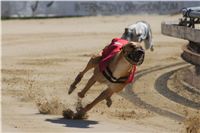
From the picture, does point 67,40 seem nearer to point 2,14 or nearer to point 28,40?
point 28,40

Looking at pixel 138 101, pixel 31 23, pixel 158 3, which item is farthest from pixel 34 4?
pixel 138 101

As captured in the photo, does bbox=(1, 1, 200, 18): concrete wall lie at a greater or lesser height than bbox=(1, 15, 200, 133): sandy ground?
greater

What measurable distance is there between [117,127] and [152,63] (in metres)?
6.68

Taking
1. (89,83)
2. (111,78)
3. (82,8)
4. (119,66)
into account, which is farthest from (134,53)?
(82,8)

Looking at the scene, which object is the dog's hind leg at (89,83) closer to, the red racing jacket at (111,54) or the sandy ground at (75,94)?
the red racing jacket at (111,54)

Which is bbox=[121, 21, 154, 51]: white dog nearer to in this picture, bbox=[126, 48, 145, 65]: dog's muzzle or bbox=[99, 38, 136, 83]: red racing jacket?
bbox=[99, 38, 136, 83]: red racing jacket

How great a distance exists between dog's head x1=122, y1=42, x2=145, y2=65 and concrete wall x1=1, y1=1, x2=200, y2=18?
23.6m

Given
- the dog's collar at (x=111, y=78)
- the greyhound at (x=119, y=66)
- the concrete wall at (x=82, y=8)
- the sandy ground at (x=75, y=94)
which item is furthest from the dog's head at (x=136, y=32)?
the concrete wall at (x=82, y=8)

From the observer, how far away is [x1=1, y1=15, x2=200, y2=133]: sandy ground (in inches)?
244

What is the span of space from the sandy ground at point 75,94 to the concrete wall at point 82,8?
40.2ft

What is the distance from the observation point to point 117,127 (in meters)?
6.05

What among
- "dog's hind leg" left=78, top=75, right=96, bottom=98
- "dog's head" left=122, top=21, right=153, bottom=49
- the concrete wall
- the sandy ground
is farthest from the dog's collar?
the concrete wall

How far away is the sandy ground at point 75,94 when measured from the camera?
6.20 m

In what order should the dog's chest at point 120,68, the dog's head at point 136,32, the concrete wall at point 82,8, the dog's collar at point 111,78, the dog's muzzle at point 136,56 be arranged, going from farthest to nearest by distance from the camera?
1. the concrete wall at point 82,8
2. the dog's head at point 136,32
3. the dog's collar at point 111,78
4. the dog's chest at point 120,68
5. the dog's muzzle at point 136,56
